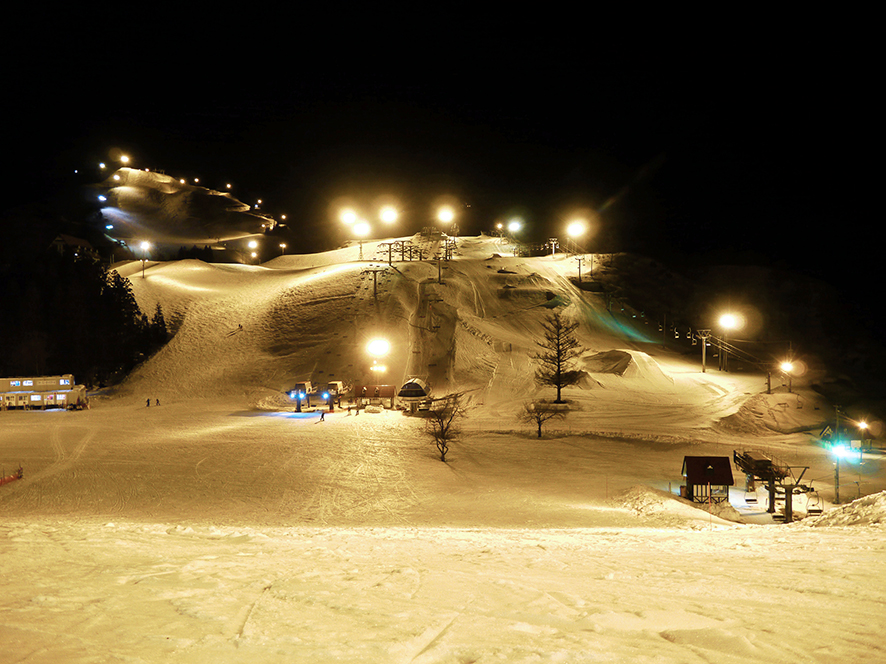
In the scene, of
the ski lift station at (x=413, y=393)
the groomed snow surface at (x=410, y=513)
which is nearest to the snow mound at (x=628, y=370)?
the groomed snow surface at (x=410, y=513)

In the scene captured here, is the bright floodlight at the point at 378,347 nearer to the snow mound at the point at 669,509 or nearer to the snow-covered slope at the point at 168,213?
the snow mound at the point at 669,509

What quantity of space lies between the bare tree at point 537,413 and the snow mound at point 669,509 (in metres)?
10.2

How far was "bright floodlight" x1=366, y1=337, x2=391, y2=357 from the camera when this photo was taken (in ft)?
144

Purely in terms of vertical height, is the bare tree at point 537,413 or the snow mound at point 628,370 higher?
Answer: the snow mound at point 628,370

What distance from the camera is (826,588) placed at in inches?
231

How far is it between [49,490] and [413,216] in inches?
3786

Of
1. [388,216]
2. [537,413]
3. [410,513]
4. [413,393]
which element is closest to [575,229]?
[388,216]

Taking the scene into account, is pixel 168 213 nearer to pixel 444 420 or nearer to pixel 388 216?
pixel 388 216

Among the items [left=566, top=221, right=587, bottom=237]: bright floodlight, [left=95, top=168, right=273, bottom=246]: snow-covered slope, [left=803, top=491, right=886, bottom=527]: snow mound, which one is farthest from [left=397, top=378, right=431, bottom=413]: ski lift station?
[left=95, top=168, right=273, bottom=246]: snow-covered slope

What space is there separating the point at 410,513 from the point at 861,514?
12.1 metres

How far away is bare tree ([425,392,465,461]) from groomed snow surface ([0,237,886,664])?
702 millimetres

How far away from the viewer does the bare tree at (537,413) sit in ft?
101

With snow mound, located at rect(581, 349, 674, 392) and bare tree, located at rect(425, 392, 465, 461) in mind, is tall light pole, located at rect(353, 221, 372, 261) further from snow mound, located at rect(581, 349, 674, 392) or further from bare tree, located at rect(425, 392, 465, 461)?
bare tree, located at rect(425, 392, 465, 461)

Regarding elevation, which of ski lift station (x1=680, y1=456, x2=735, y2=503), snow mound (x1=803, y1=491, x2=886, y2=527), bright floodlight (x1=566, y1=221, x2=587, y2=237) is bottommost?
ski lift station (x1=680, y1=456, x2=735, y2=503)
